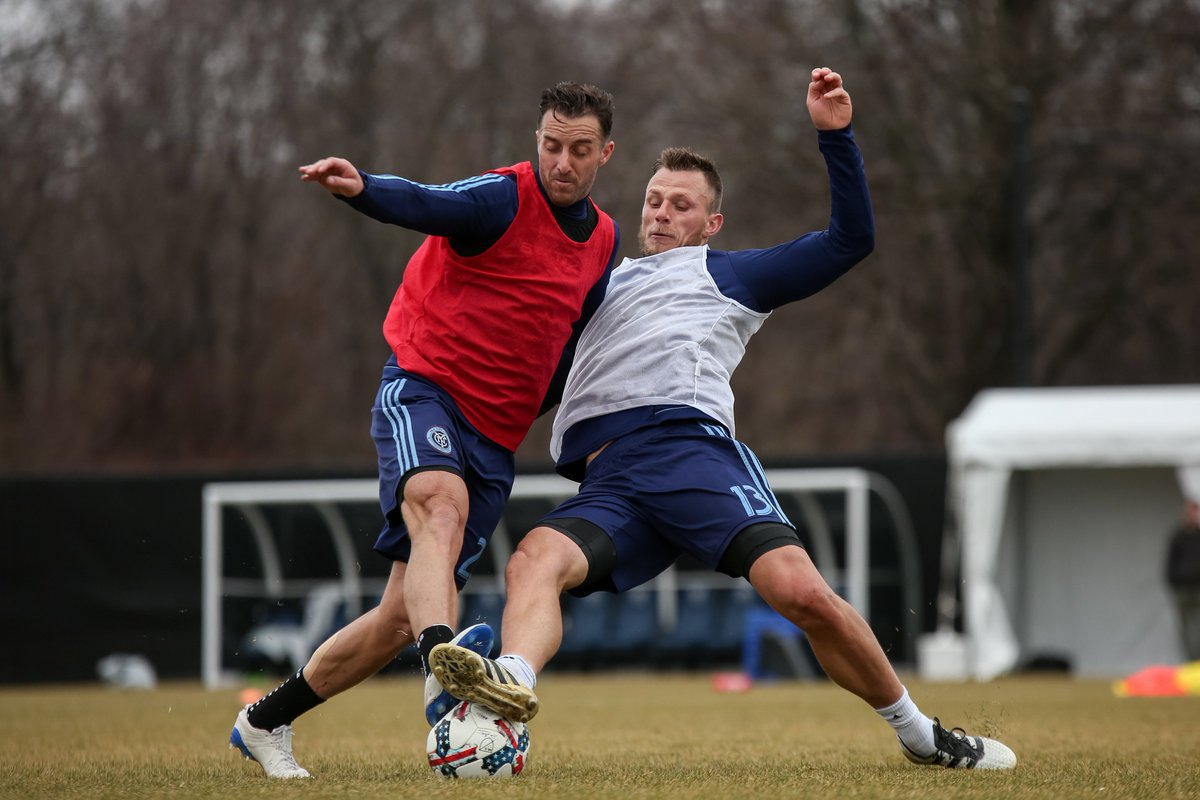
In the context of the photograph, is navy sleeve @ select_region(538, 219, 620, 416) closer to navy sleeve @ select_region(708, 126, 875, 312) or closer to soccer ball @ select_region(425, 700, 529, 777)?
navy sleeve @ select_region(708, 126, 875, 312)

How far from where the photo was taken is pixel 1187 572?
50.4 ft

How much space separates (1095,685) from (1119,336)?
9892mm

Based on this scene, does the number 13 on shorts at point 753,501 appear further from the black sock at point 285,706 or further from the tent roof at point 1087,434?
the tent roof at point 1087,434

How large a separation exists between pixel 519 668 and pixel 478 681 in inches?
9.5

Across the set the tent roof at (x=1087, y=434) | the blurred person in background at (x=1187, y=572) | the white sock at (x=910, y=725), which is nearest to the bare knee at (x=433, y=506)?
the white sock at (x=910, y=725)

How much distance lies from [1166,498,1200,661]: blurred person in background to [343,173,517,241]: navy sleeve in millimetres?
11882

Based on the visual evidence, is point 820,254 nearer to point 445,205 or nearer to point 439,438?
point 445,205

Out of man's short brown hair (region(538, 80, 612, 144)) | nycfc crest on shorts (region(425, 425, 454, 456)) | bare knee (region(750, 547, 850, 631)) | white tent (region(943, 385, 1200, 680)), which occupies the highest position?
man's short brown hair (region(538, 80, 612, 144))

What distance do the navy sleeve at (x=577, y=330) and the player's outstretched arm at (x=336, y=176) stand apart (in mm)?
1010

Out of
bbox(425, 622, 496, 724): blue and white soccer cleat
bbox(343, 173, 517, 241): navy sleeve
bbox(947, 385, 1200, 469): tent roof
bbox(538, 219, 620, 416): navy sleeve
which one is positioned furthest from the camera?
bbox(947, 385, 1200, 469): tent roof

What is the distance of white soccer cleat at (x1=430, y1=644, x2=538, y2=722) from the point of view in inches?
173

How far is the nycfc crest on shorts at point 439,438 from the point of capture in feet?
16.5

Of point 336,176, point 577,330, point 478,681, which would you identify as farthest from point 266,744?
point 336,176

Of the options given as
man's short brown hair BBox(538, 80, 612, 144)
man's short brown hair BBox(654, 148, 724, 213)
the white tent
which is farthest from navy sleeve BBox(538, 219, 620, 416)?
the white tent
